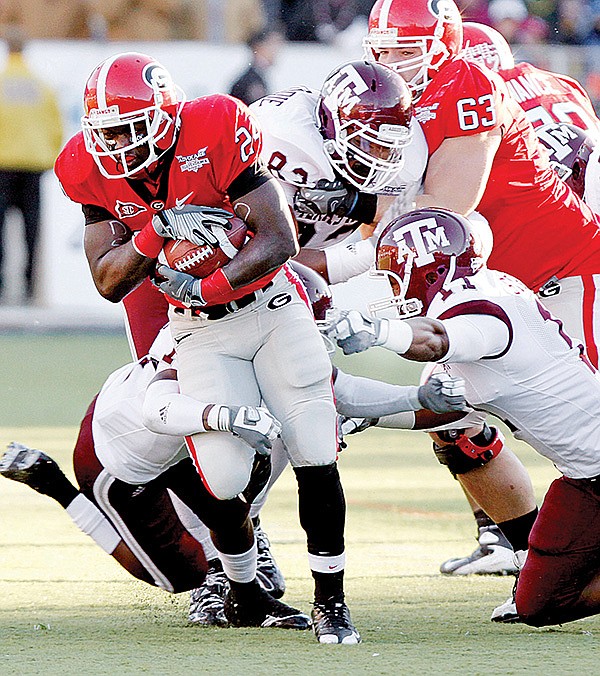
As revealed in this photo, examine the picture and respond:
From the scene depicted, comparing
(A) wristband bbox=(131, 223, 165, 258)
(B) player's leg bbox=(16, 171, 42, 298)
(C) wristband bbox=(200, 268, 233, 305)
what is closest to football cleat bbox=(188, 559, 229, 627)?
(C) wristband bbox=(200, 268, 233, 305)

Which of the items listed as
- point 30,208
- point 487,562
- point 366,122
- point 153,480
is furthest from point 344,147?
point 30,208

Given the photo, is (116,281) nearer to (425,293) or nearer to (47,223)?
(425,293)

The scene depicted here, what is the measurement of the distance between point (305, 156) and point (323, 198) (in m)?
0.15

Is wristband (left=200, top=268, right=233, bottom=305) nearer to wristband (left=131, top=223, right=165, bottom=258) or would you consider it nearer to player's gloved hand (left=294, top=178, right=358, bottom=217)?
wristband (left=131, top=223, right=165, bottom=258)

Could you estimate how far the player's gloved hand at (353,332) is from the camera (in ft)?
11.9

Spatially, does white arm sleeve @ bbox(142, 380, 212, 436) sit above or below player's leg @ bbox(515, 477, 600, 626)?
above

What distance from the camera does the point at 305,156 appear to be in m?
4.45

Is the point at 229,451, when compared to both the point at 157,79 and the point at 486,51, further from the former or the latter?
the point at 486,51

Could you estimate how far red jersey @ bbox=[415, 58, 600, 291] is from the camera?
15.3 feet

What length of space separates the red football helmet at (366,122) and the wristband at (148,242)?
803 mm

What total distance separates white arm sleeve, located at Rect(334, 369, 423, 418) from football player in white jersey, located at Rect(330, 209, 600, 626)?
153mm

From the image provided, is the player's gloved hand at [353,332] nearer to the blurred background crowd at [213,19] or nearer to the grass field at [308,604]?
the grass field at [308,604]

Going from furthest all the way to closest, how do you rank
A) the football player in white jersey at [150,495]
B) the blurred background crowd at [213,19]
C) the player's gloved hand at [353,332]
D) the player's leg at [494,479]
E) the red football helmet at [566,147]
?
the blurred background crowd at [213,19]
the red football helmet at [566,147]
the player's leg at [494,479]
the football player in white jersey at [150,495]
the player's gloved hand at [353,332]

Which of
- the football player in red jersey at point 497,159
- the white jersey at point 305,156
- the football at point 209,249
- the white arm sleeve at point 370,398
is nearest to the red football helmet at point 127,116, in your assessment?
the football at point 209,249
